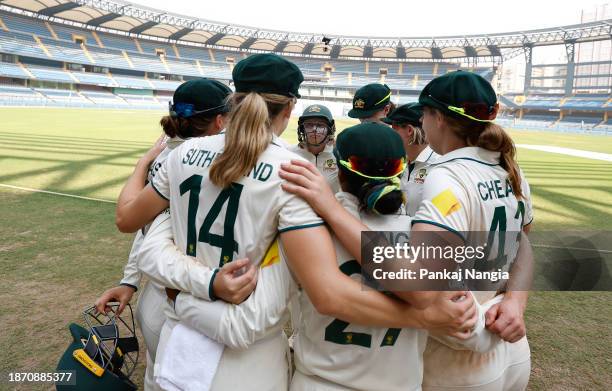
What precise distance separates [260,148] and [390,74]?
232ft

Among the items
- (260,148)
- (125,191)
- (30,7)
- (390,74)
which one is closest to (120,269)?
(125,191)

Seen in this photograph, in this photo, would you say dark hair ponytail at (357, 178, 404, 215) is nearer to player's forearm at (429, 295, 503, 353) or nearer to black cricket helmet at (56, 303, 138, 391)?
player's forearm at (429, 295, 503, 353)

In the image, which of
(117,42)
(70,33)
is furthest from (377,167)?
(117,42)

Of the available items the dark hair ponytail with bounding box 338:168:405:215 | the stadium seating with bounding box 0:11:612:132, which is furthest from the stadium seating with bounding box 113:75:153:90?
the dark hair ponytail with bounding box 338:168:405:215

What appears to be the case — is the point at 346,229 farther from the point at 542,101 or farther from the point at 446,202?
the point at 542,101

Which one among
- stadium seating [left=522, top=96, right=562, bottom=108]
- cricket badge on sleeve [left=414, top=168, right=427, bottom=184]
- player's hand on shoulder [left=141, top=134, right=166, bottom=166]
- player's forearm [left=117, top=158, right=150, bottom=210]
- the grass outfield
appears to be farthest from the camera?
stadium seating [left=522, top=96, right=562, bottom=108]

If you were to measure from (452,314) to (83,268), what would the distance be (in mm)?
4136

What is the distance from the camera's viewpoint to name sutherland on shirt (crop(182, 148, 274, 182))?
4.65ft

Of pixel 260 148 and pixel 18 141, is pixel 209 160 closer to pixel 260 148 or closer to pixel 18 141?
pixel 260 148

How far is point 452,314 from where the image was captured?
4.55ft

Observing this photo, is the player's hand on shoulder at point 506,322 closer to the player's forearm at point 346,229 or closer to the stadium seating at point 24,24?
the player's forearm at point 346,229

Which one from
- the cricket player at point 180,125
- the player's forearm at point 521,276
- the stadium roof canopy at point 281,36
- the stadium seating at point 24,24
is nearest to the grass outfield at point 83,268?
the cricket player at point 180,125

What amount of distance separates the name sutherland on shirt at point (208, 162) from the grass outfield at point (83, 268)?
1947 mm

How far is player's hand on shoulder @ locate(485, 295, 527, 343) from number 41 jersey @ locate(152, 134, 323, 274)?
843 mm
